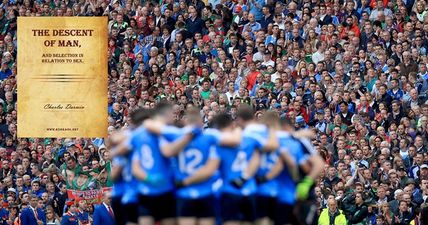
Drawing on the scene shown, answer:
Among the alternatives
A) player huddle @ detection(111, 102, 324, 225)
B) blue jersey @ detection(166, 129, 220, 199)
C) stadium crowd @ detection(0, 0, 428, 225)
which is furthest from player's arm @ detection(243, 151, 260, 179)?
stadium crowd @ detection(0, 0, 428, 225)

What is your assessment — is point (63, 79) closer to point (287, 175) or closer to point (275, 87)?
point (275, 87)

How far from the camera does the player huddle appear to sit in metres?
18.8

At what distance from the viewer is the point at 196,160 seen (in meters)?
18.9

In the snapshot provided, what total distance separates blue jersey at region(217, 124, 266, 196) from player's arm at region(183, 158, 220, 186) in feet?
1.07

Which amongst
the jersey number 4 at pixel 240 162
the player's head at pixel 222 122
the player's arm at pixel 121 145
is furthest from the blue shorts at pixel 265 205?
the player's arm at pixel 121 145

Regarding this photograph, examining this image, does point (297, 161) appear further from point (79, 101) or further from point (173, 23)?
point (173, 23)

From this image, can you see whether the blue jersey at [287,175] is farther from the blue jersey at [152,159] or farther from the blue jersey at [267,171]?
the blue jersey at [152,159]

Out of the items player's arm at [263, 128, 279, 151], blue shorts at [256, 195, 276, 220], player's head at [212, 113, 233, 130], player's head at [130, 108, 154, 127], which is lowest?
blue shorts at [256, 195, 276, 220]

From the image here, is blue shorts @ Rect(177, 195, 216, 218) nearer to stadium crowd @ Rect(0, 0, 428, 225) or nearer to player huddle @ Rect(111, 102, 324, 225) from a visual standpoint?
player huddle @ Rect(111, 102, 324, 225)

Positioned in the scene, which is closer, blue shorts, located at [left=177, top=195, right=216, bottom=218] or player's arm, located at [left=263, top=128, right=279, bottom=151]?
blue shorts, located at [left=177, top=195, right=216, bottom=218]

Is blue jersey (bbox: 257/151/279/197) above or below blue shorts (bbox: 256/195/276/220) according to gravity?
above

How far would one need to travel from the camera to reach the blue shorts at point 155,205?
62.5ft

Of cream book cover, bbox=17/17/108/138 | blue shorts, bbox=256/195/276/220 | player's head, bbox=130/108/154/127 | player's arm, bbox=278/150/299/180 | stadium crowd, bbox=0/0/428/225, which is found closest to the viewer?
player's head, bbox=130/108/154/127

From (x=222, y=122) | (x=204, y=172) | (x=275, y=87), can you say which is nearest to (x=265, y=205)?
(x=204, y=172)
